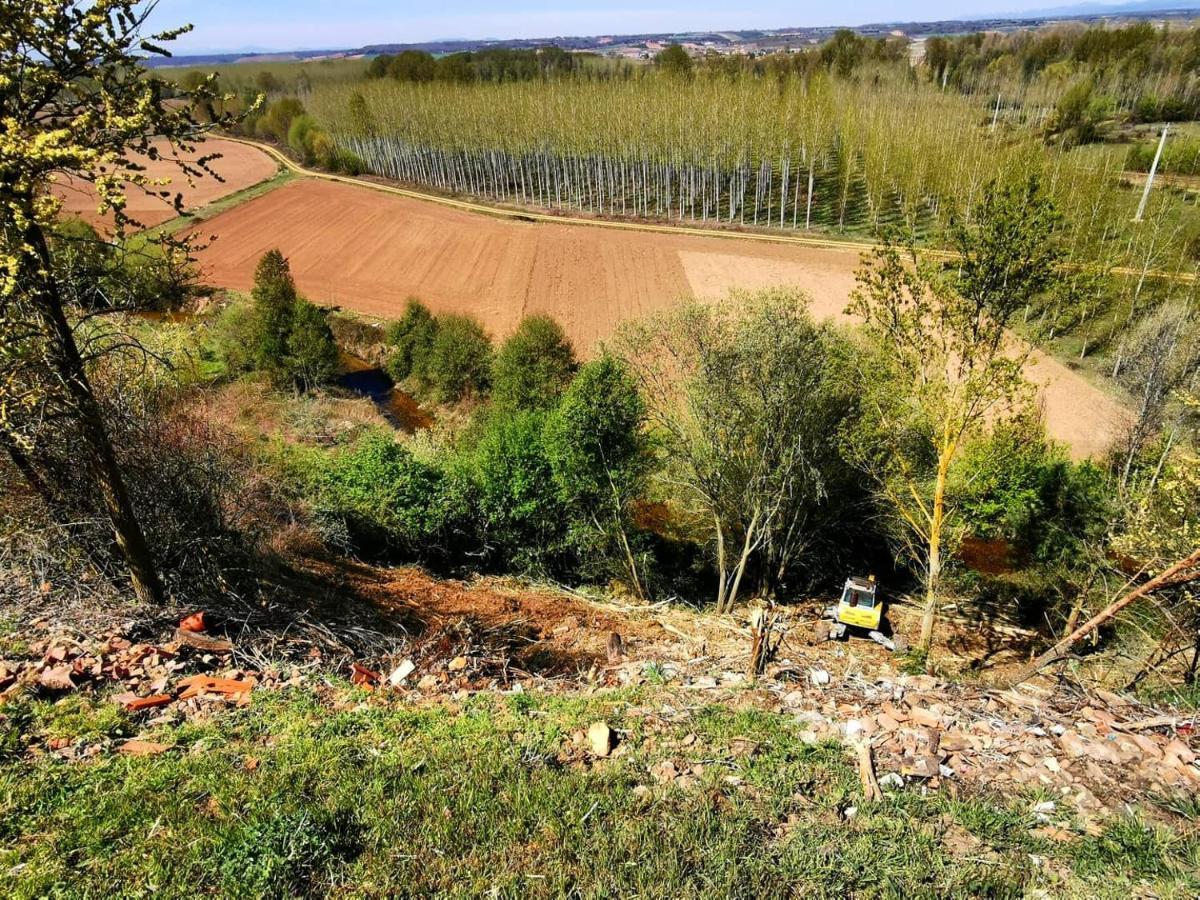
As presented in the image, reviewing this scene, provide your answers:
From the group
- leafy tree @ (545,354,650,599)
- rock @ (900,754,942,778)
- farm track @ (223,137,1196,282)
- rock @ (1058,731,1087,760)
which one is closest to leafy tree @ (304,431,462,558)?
leafy tree @ (545,354,650,599)

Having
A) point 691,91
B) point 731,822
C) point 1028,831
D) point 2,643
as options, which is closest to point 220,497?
point 2,643

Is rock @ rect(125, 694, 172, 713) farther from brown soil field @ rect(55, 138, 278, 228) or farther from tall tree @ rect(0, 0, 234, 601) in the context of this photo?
brown soil field @ rect(55, 138, 278, 228)

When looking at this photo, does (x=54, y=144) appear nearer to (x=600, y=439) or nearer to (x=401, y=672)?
(x=401, y=672)

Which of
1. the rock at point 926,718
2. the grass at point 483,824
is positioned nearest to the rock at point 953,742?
the rock at point 926,718

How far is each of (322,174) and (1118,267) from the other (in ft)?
260

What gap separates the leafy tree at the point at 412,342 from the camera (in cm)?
3756

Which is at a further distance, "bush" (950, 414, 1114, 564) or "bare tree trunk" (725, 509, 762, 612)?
"bush" (950, 414, 1114, 564)

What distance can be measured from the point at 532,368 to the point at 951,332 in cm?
1978

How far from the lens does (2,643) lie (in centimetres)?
848

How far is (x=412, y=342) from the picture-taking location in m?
38.2

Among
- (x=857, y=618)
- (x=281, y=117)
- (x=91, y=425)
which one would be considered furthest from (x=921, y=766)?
(x=281, y=117)

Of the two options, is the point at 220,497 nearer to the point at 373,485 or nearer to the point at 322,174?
the point at 373,485

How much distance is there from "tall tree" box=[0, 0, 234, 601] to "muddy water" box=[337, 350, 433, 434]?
26651 millimetres

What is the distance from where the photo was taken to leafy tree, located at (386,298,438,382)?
1479 inches
